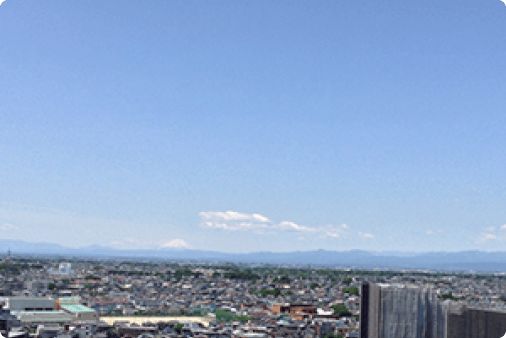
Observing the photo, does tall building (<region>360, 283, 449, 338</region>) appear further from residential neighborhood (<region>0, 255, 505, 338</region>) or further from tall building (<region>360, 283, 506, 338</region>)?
residential neighborhood (<region>0, 255, 505, 338</region>)

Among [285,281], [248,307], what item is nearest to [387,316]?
[248,307]

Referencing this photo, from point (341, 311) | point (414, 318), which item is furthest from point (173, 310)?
point (414, 318)

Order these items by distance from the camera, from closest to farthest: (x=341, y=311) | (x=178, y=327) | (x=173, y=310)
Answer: (x=178, y=327) < (x=341, y=311) < (x=173, y=310)

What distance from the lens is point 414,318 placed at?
28.7 ft

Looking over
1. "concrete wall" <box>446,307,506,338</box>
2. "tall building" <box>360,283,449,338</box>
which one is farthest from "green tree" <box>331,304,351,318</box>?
"tall building" <box>360,283,449,338</box>

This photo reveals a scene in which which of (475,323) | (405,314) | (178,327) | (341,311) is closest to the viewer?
(405,314)

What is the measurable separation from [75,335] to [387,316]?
7.89m

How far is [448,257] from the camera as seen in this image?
158 metres

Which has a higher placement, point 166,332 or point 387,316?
point 387,316

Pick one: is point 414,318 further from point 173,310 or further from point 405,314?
point 173,310

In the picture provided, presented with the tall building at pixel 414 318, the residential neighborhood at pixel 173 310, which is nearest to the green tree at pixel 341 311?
the residential neighborhood at pixel 173 310

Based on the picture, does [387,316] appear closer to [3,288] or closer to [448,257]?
[3,288]

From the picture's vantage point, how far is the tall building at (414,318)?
8695mm

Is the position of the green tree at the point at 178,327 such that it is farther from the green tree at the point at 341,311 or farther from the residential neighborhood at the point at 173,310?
the green tree at the point at 341,311
